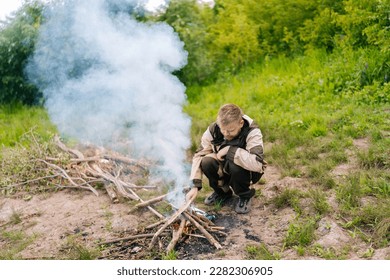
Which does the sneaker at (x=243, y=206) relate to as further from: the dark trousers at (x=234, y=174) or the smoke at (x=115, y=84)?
the smoke at (x=115, y=84)

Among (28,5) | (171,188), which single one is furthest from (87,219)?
(28,5)

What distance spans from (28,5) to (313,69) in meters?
5.23

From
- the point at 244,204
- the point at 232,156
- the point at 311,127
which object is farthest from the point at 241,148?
the point at 311,127

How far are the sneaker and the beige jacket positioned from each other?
0.40 meters

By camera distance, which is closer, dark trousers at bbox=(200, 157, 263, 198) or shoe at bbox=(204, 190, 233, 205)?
dark trousers at bbox=(200, 157, 263, 198)

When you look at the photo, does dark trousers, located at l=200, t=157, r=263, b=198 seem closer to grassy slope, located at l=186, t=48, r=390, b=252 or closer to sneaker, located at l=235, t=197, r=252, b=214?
sneaker, located at l=235, t=197, r=252, b=214

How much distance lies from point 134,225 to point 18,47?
5226 millimetres

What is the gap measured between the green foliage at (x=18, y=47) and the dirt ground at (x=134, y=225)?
3.50 metres

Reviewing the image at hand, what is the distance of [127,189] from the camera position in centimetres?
549

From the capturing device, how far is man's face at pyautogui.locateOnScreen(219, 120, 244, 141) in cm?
437

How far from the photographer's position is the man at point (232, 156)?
4.38 m

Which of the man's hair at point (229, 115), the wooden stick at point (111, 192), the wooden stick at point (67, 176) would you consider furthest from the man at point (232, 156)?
the wooden stick at point (67, 176)

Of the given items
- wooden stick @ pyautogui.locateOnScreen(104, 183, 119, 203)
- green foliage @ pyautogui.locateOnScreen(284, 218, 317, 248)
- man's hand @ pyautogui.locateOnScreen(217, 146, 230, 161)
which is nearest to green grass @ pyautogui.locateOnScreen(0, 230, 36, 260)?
wooden stick @ pyautogui.locateOnScreen(104, 183, 119, 203)

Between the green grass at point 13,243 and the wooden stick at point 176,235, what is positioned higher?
the wooden stick at point 176,235
